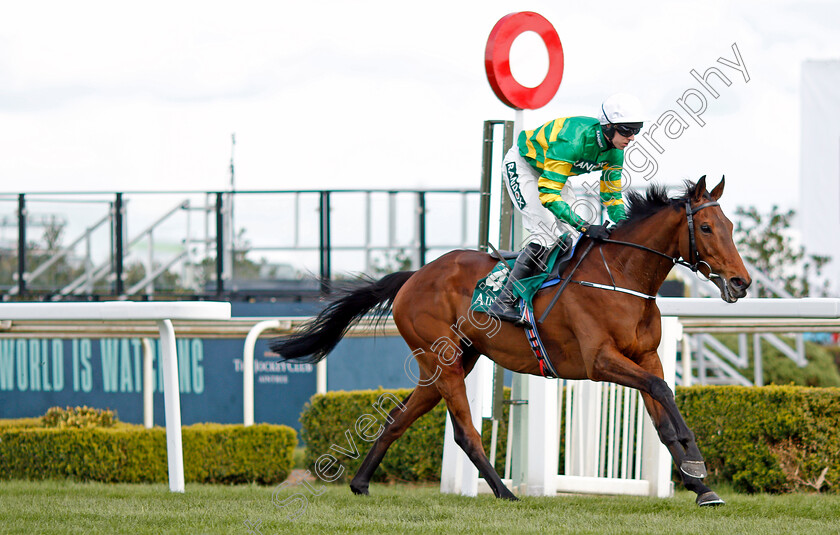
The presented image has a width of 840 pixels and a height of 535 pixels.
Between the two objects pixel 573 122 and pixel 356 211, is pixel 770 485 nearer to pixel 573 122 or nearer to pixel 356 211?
pixel 573 122

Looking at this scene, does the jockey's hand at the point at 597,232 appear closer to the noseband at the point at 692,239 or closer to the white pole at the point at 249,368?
the noseband at the point at 692,239

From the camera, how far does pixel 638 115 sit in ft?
14.3

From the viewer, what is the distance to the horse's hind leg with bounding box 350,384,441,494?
511 cm

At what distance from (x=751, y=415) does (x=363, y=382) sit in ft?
12.8

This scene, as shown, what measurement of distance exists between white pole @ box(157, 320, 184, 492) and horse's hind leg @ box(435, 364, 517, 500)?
1.40 metres

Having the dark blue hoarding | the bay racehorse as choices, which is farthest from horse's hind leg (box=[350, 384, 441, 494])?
the dark blue hoarding

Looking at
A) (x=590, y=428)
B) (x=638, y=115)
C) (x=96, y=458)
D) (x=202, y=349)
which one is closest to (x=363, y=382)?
(x=202, y=349)

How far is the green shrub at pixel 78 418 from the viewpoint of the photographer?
6.48 meters

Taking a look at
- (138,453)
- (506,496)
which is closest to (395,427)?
(506,496)

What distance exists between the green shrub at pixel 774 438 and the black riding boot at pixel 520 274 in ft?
5.78

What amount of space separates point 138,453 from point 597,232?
328 cm

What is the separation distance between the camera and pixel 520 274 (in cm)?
466

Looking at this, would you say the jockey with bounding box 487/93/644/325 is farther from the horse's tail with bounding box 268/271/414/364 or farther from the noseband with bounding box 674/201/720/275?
the horse's tail with bounding box 268/271/414/364

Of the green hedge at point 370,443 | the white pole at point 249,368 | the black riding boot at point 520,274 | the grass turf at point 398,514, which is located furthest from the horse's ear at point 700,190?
the white pole at point 249,368
